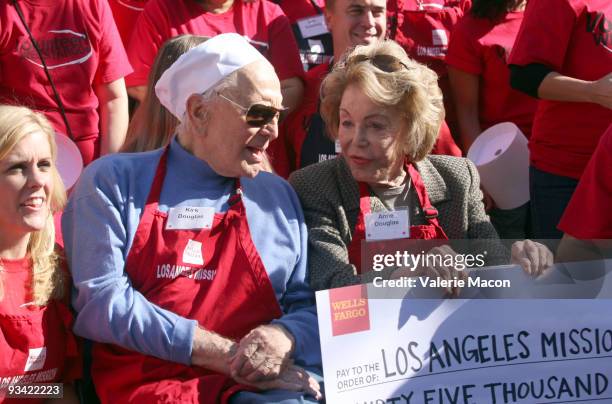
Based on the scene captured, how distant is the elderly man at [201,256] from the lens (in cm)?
308

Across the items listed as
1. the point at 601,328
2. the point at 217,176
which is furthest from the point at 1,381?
the point at 601,328

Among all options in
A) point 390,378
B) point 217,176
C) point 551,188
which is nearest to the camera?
point 390,378

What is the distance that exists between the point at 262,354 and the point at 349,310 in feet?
1.11

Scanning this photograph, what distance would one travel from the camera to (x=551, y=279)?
10.1 feet

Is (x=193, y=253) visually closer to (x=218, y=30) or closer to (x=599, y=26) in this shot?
(x=218, y=30)

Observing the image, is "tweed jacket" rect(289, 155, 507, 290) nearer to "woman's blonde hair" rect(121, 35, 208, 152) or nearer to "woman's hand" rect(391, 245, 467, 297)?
"woman's hand" rect(391, 245, 467, 297)

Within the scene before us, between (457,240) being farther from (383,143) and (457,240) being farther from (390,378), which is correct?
(390,378)

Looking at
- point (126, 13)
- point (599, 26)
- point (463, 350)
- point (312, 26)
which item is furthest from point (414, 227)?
point (126, 13)

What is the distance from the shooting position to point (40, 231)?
3.28 metres

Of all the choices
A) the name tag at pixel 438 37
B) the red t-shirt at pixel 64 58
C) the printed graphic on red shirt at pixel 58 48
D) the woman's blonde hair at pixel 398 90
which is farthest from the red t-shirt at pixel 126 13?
the woman's blonde hair at pixel 398 90

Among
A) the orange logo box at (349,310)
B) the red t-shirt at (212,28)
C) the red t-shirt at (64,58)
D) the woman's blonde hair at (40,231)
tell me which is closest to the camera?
the orange logo box at (349,310)

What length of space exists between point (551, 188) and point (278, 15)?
161 cm

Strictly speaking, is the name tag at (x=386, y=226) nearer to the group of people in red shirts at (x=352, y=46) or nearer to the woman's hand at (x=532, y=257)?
the woman's hand at (x=532, y=257)

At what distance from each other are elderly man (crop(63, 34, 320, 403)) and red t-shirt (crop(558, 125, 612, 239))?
938 mm
